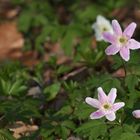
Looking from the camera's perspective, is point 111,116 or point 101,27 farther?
point 101,27

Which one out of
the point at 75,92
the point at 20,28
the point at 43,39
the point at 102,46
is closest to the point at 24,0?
the point at 20,28

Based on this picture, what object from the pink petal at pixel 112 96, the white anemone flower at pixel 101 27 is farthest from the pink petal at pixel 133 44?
the white anemone flower at pixel 101 27

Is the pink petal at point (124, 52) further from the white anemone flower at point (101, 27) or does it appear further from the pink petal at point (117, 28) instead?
the white anemone flower at point (101, 27)

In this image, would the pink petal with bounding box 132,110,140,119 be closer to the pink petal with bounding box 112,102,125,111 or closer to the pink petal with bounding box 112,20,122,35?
the pink petal with bounding box 112,102,125,111

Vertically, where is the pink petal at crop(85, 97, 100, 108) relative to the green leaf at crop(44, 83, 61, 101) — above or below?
above

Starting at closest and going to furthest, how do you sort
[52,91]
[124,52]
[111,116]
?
1. [111,116]
2. [124,52]
3. [52,91]

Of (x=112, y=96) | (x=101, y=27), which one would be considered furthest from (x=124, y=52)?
(x=101, y=27)

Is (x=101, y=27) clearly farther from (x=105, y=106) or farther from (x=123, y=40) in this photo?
(x=105, y=106)

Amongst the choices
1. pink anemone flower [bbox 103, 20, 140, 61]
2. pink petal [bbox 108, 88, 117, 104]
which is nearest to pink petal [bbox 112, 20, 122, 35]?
pink anemone flower [bbox 103, 20, 140, 61]

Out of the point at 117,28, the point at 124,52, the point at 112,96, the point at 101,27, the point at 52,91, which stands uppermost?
the point at 117,28

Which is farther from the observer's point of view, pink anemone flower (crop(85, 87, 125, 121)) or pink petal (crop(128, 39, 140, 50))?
pink petal (crop(128, 39, 140, 50))
